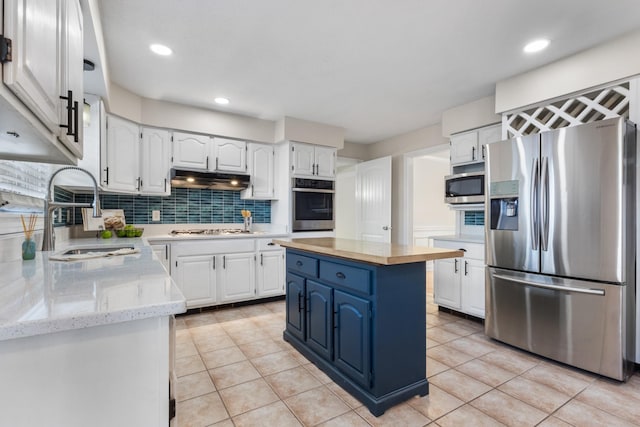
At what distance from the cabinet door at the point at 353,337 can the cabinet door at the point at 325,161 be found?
259cm

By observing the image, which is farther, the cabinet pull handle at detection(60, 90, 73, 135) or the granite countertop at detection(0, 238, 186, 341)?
the cabinet pull handle at detection(60, 90, 73, 135)

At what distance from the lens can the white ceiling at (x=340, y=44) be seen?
1977 millimetres

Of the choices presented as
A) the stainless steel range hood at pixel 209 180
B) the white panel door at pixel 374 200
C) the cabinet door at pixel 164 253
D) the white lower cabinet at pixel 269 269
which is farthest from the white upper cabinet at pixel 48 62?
the white panel door at pixel 374 200

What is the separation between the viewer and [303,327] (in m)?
2.49

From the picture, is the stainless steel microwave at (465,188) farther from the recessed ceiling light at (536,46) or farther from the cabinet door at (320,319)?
the cabinet door at (320,319)

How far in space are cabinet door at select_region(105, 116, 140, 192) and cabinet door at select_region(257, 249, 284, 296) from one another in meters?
1.67

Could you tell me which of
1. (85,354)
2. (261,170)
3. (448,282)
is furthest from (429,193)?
(85,354)

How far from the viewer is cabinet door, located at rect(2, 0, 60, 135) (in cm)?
71

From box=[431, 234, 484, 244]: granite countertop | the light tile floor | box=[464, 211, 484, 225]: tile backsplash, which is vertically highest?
box=[464, 211, 484, 225]: tile backsplash

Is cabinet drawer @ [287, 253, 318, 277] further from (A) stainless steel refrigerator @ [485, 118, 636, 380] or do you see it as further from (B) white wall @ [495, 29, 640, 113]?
(B) white wall @ [495, 29, 640, 113]

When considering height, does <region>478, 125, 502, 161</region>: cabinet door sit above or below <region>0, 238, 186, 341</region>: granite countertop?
above

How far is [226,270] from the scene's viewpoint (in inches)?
145

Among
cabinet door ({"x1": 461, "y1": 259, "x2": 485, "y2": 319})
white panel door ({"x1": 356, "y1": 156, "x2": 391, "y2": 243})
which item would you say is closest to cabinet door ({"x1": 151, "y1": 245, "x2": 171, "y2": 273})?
white panel door ({"x1": 356, "y1": 156, "x2": 391, "y2": 243})

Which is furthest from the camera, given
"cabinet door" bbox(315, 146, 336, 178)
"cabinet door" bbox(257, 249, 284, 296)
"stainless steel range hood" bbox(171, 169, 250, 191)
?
"cabinet door" bbox(315, 146, 336, 178)
